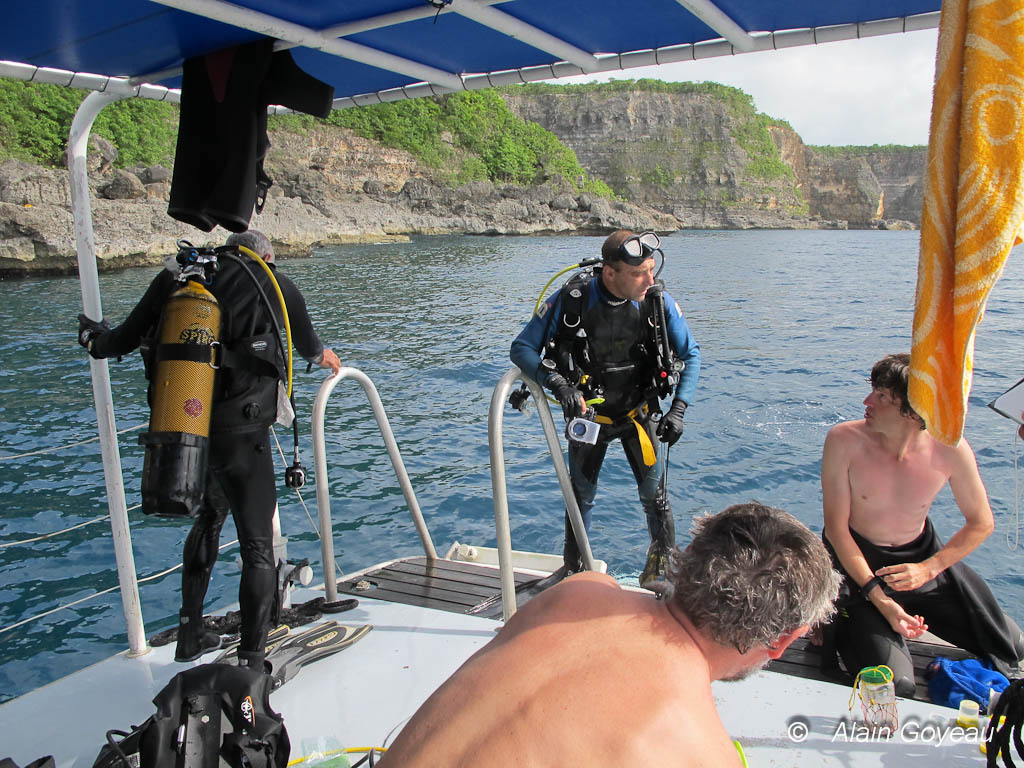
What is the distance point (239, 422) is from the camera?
2805mm

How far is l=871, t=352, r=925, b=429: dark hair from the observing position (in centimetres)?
277

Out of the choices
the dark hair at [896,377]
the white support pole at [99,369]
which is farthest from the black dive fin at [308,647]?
the dark hair at [896,377]

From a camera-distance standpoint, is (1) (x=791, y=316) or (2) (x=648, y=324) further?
(1) (x=791, y=316)

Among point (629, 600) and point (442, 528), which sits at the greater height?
point (629, 600)

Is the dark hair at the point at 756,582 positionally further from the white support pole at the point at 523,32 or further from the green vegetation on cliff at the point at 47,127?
the green vegetation on cliff at the point at 47,127

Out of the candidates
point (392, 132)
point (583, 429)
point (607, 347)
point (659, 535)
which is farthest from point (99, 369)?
point (392, 132)

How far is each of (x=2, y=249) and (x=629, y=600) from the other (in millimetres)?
26984

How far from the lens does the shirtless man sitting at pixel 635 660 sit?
4.05 ft

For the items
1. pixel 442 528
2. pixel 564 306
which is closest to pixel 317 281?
pixel 442 528

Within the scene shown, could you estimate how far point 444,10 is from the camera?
2148 mm

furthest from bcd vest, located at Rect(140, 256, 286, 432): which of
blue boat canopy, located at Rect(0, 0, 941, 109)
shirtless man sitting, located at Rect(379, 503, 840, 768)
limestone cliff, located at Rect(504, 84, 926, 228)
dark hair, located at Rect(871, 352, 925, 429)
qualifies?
limestone cliff, located at Rect(504, 84, 926, 228)

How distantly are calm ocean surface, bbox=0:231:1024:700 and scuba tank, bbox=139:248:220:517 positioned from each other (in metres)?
2.69

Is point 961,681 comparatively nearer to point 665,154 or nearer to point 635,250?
point 635,250

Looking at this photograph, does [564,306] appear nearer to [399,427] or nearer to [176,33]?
[176,33]
